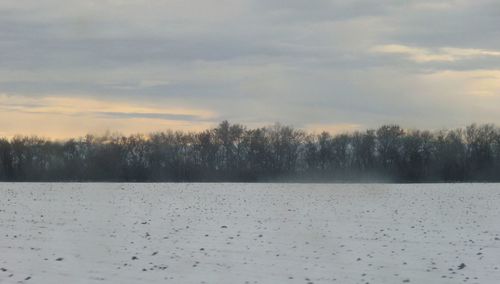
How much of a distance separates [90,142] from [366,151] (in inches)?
1820

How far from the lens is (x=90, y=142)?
104312mm

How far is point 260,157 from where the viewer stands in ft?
326
